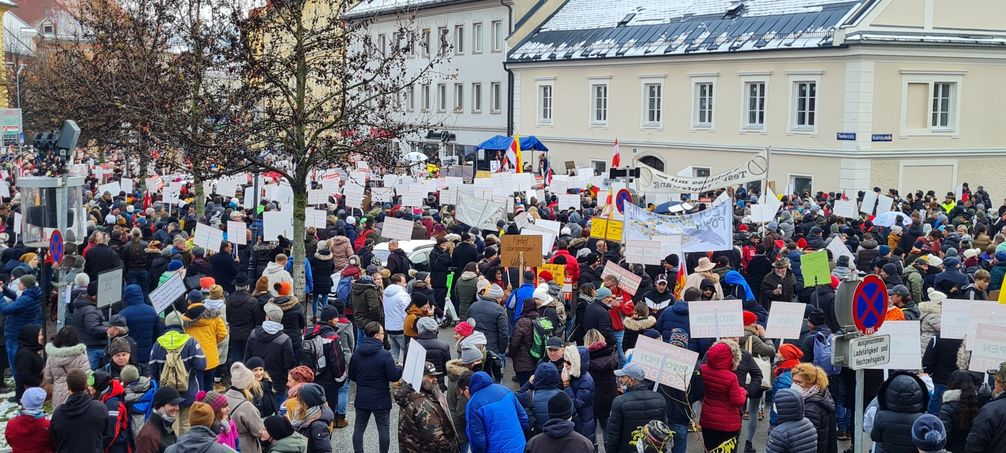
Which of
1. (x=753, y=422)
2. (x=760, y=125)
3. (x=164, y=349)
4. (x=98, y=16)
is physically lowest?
(x=753, y=422)

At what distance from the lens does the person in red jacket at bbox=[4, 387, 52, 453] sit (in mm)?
9445

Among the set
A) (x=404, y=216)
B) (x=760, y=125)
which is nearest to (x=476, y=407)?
(x=404, y=216)

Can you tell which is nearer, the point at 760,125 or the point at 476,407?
the point at 476,407

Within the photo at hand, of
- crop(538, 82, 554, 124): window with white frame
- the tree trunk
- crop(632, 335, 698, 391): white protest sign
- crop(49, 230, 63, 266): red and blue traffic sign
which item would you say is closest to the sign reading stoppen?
crop(632, 335, 698, 391): white protest sign

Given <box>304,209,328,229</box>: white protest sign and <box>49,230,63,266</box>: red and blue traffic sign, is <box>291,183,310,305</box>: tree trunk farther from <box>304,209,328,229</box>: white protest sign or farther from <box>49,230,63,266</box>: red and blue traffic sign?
<box>49,230,63,266</box>: red and blue traffic sign

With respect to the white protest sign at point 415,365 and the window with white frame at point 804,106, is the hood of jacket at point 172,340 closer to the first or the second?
the white protest sign at point 415,365

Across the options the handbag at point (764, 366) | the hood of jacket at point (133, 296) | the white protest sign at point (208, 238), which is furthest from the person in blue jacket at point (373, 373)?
the white protest sign at point (208, 238)

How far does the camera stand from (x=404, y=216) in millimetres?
23016

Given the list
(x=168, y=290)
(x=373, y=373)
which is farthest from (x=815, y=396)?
(x=168, y=290)

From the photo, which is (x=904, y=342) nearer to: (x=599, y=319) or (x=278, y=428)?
(x=599, y=319)

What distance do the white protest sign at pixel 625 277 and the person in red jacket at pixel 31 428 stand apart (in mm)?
7417

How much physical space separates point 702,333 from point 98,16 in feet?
77.5

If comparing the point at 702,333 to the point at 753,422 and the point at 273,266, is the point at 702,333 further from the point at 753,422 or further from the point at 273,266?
the point at 273,266

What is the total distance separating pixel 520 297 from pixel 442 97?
44.5m
